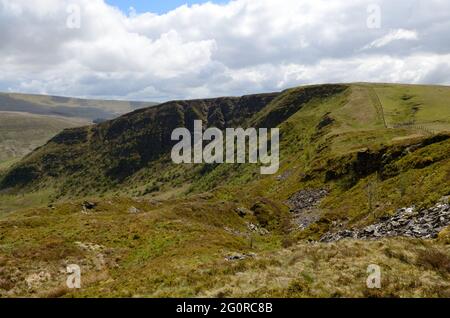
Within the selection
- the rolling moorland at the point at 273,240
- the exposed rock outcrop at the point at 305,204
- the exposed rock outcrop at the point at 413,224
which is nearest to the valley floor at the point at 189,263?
the rolling moorland at the point at 273,240

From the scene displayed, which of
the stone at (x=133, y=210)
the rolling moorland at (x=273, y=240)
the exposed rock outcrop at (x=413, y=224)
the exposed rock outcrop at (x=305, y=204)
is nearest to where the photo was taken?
the rolling moorland at (x=273, y=240)

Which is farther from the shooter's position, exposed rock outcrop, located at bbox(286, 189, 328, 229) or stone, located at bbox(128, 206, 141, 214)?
stone, located at bbox(128, 206, 141, 214)

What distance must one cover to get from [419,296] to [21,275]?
2893 cm

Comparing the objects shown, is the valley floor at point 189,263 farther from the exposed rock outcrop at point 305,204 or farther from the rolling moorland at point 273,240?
the exposed rock outcrop at point 305,204

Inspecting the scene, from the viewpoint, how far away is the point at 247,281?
23.7 m

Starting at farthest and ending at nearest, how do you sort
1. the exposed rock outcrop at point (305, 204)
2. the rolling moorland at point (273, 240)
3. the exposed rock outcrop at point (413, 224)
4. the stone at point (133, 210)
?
the stone at point (133, 210) → the exposed rock outcrop at point (305, 204) → the exposed rock outcrop at point (413, 224) → the rolling moorland at point (273, 240)

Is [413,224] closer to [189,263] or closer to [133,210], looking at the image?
[189,263]

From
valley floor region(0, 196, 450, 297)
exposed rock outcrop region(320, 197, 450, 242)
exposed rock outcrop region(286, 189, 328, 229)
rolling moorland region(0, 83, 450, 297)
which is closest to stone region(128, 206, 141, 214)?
rolling moorland region(0, 83, 450, 297)

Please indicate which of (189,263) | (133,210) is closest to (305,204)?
(133,210)

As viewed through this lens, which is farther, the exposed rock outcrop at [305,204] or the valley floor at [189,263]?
the exposed rock outcrop at [305,204]

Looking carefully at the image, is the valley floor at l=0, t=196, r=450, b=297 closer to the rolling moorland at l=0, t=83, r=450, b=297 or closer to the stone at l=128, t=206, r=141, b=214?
the rolling moorland at l=0, t=83, r=450, b=297

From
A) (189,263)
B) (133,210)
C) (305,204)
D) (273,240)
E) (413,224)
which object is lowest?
(273,240)

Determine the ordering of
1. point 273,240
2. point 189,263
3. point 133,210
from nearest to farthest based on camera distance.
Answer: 1. point 189,263
2. point 273,240
3. point 133,210
